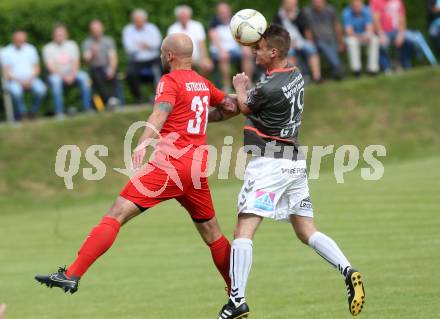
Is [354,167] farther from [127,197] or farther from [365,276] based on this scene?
[127,197]

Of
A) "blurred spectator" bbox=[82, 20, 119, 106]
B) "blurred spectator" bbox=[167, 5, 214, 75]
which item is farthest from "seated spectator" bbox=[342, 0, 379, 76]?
"blurred spectator" bbox=[82, 20, 119, 106]

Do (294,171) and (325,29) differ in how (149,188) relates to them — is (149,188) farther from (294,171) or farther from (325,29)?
(325,29)

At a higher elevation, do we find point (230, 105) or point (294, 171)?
point (230, 105)

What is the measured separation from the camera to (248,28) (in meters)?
9.20

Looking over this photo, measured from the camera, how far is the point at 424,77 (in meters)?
25.8

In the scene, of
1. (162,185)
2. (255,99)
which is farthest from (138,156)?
(255,99)

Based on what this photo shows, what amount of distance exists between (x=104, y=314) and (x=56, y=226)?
7.73 metres

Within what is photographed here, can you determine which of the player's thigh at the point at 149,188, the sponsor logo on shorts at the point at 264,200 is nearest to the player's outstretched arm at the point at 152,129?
the player's thigh at the point at 149,188

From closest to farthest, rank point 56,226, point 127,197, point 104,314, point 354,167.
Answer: point 127,197
point 104,314
point 56,226
point 354,167

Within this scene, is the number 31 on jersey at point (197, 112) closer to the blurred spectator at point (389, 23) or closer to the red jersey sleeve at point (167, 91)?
the red jersey sleeve at point (167, 91)

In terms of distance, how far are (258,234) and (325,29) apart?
29.4ft

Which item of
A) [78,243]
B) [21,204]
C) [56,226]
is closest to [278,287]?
[78,243]

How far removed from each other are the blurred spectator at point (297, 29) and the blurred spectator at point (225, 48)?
0.97 metres

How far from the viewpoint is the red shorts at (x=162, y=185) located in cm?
895
